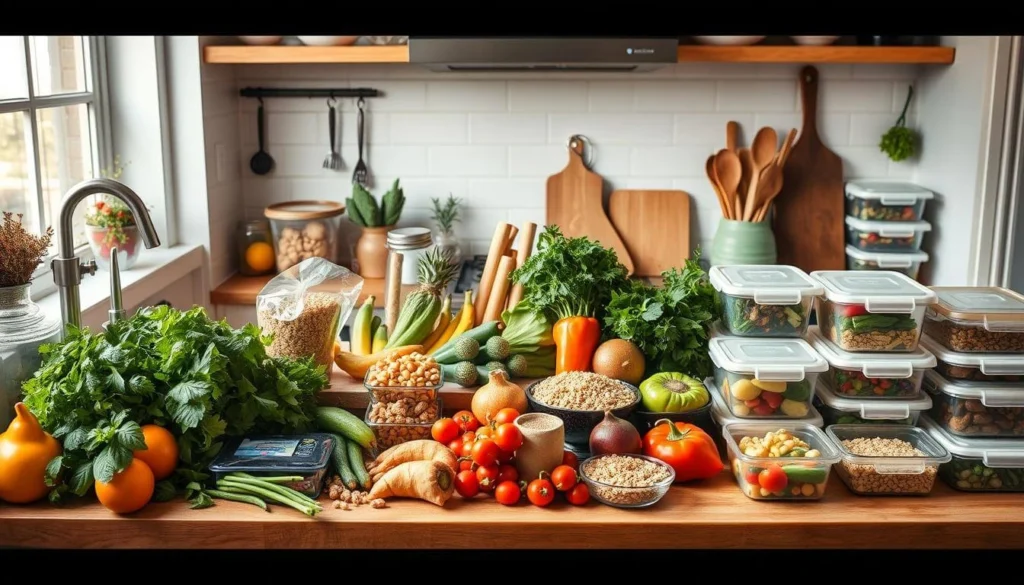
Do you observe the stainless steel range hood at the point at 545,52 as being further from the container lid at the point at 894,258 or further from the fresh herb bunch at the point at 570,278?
the fresh herb bunch at the point at 570,278

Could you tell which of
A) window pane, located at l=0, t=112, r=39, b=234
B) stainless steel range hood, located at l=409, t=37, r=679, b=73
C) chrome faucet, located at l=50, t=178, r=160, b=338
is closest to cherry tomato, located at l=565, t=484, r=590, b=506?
chrome faucet, located at l=50, t=178, r=160, b=338

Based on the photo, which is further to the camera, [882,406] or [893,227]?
[893,227]

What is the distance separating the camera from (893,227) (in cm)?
362

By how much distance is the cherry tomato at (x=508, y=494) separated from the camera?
171cm

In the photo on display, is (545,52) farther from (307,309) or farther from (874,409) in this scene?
(874,409)

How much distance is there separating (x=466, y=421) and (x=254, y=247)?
6.93 feet

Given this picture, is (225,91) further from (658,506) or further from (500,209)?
(658,506)

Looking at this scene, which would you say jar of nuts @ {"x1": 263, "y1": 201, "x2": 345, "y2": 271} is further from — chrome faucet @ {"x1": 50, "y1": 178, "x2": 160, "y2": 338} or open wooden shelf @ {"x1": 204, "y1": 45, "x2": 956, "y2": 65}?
chrome faucet @ {"x1": 50, "y1": 178, "x2": 160, "y2": 338}

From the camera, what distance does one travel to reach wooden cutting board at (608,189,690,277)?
3885 millimetres

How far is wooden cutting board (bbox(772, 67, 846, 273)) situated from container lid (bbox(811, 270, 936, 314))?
6.21 ft

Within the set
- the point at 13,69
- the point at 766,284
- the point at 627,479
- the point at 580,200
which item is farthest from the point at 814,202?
the point at 13,69

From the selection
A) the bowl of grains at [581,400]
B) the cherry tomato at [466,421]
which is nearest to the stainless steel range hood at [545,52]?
the bowl of grains at [581,400]
